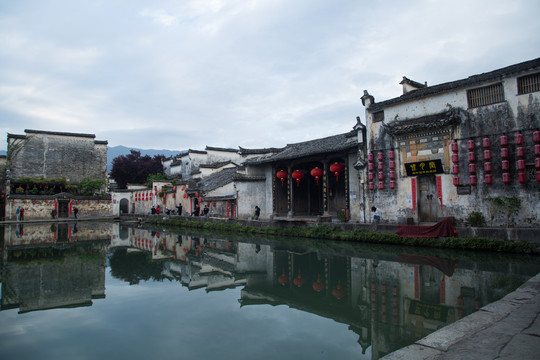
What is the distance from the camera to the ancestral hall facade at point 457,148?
1081 cm

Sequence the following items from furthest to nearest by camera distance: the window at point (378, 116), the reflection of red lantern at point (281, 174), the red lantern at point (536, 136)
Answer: the reflection of red lantern at point (281, 174) → the window at point (378, 116) → the red lantern at point (536, 136)

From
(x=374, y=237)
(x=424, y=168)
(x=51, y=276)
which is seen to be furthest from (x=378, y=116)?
(x=51, y=276)

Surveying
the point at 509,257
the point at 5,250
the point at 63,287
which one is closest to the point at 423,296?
the point at 509,257

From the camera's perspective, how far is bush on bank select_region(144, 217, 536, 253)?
9750 millimetres

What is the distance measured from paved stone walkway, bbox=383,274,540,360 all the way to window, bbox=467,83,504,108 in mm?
8926

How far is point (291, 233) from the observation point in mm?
15648

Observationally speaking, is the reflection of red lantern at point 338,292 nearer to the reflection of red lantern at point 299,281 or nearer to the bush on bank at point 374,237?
the reflection of red lantern at point 299,281

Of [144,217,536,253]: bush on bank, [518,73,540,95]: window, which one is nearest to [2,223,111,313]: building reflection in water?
[144,217,536,253]: bush on bank

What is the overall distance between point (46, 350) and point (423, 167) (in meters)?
12.7

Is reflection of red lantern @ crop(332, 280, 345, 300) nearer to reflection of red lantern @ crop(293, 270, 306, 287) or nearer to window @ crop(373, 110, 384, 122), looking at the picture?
reflection of red lantern @ crop(293, 270, 306, 287)

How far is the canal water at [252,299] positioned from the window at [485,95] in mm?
5262

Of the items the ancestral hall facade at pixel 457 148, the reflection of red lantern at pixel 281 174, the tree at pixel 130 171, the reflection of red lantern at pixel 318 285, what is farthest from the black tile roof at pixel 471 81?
the tree at pixel 130 171

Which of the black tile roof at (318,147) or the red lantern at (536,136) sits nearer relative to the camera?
the red lantern at (536,136)

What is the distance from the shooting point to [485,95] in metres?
11.8
